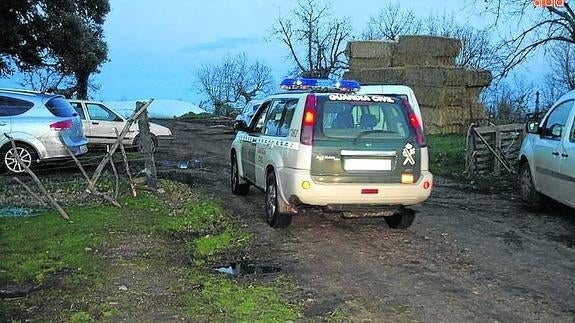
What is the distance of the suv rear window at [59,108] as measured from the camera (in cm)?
1394

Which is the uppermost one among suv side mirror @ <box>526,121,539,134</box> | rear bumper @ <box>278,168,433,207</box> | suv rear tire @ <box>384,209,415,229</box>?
suv side mirror @ <box>526,121,539,134</box>

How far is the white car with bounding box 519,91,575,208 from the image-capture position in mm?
8836

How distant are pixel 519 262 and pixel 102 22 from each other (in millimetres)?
23684

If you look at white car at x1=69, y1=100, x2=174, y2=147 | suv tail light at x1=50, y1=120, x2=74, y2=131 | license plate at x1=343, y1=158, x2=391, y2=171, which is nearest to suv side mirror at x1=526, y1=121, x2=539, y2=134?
license plate at x1=343, y1=158, x2=391, y2=171

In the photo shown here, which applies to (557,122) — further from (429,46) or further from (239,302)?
(429,46)

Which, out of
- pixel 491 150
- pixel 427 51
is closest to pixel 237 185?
pixel 491 150

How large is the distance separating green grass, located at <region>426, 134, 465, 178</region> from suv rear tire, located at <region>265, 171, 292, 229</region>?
696cm

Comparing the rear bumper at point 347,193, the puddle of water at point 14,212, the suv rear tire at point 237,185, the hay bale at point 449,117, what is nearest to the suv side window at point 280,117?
the rear bumper at point 347,193

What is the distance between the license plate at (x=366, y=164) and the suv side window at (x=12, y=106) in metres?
8.70

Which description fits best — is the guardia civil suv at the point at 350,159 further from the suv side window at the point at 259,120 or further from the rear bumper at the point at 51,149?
the rear bumper at the point at 51,149

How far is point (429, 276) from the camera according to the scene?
6215 millimetres

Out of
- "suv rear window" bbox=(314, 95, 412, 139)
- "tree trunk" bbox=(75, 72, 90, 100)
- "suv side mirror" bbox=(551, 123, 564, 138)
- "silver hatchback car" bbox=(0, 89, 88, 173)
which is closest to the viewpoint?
"suv rear window" bbox=(314, 95, 412, 139)

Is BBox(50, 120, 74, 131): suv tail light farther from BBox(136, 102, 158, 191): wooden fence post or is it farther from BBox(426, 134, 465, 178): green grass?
BBox(426, 134, 465, 178): green grass

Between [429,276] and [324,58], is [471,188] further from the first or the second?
[324,58]
